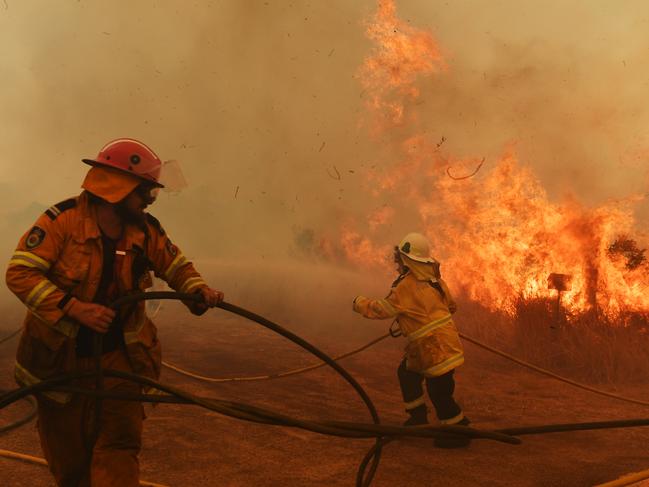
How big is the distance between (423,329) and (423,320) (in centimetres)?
8

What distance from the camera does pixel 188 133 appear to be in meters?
38.0

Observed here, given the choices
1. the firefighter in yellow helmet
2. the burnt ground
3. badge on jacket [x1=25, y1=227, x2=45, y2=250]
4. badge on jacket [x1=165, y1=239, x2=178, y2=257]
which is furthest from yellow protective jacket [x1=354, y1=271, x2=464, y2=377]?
badge on jacket [x1=25, y1=227, x2=45, y2=250]

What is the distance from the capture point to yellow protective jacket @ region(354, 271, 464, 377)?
504 centimetres

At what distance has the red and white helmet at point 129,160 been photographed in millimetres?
2957

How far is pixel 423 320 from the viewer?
16.9 ft

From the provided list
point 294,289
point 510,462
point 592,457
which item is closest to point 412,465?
point 510,462

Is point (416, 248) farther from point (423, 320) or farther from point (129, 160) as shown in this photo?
point (129, 160)

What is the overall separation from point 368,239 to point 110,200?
1356 centimetres

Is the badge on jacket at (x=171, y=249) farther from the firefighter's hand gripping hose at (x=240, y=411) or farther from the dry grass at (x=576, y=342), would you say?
the dry grass at (x=576, y=342)

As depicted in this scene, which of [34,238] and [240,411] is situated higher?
[34,238]

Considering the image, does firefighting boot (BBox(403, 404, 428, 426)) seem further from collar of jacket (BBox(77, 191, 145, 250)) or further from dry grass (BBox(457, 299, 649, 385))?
dry grass (BBox(457, 299, 649, 385))

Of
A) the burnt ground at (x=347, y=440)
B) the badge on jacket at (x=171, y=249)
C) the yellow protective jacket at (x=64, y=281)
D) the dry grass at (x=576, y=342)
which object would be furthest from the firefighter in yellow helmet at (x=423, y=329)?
the dry grass at (x=576, y=342)

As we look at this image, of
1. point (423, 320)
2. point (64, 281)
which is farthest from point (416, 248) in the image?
point (64, 281)

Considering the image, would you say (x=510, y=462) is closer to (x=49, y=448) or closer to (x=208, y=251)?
(x=49, y=448)
